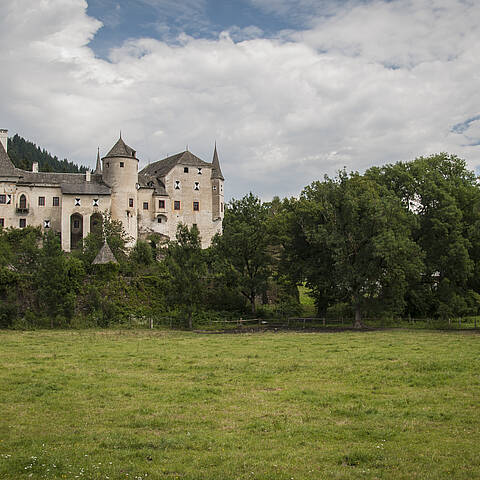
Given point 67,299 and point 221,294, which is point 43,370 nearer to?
point 67,299

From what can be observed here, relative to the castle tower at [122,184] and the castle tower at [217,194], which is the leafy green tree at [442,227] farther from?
the castle tower at [122,184]

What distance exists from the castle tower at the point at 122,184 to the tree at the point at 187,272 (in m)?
29.3

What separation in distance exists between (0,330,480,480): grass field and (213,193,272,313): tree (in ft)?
84.1

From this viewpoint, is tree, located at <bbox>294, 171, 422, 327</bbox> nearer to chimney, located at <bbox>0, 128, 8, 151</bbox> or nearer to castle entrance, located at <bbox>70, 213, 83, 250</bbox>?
castle entrance, located at <bbox>70, 213, 83, 250</bbox>

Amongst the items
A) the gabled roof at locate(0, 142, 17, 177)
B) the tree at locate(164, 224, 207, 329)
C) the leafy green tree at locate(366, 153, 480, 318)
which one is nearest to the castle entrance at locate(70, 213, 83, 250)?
the gabled roof at locate(0, 142, 17, 177)

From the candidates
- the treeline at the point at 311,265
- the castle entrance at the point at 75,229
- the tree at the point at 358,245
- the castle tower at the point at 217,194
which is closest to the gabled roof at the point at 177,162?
the castle tower at the point at 217,194

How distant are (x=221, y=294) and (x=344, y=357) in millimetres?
30582

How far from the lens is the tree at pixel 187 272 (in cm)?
4422

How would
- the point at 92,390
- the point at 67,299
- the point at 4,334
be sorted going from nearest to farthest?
1. the point at 92,390
2. the point at 4,334
3. the point at 67,299

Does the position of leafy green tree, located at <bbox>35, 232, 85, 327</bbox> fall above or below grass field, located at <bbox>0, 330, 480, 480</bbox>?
above

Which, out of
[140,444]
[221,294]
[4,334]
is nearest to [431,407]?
[140,444]

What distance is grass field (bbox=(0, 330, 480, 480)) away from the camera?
34.8ft

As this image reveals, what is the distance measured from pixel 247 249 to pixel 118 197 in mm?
27095

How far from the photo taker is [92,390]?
17.4 m
